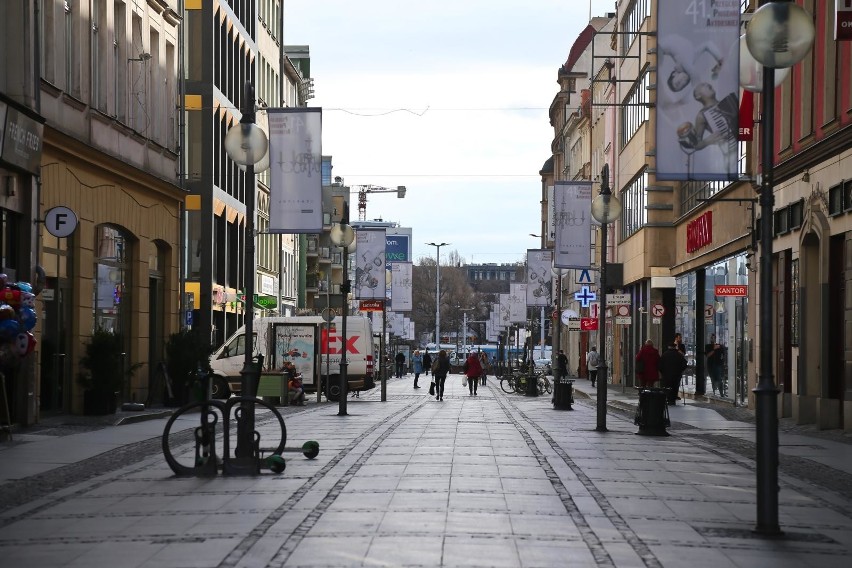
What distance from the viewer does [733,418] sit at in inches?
1342

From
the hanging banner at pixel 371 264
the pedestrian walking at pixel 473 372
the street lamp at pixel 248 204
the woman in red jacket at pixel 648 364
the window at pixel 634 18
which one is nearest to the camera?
the street lamp at pixel 248 204

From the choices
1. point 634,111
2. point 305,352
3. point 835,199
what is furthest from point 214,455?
point 634,111

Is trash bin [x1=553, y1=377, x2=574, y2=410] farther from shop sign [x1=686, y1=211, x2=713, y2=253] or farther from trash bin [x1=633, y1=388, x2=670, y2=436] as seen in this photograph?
trash bin [x1=633, y1=388, x2=670, y2=436]

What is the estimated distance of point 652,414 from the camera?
2611 cm

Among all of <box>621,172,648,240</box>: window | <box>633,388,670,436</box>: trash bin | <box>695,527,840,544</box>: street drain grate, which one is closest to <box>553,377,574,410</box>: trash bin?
<box>633,388,670,436</box>: trash bin

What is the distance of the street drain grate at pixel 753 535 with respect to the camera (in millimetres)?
11844

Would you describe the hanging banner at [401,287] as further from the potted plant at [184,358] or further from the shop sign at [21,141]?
the shop sign at [21,141]

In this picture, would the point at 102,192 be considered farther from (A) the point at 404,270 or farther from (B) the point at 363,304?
(A) the point at 404,270

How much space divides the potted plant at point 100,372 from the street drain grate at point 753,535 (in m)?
19.2

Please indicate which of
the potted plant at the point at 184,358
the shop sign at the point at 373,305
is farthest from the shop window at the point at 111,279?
the shop sign at the point at 373,305

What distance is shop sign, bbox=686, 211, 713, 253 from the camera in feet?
146

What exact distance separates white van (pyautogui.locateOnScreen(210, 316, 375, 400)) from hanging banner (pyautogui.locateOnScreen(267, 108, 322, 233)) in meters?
13.3

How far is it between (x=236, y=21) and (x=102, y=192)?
103 feet

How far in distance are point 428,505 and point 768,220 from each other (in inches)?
144
